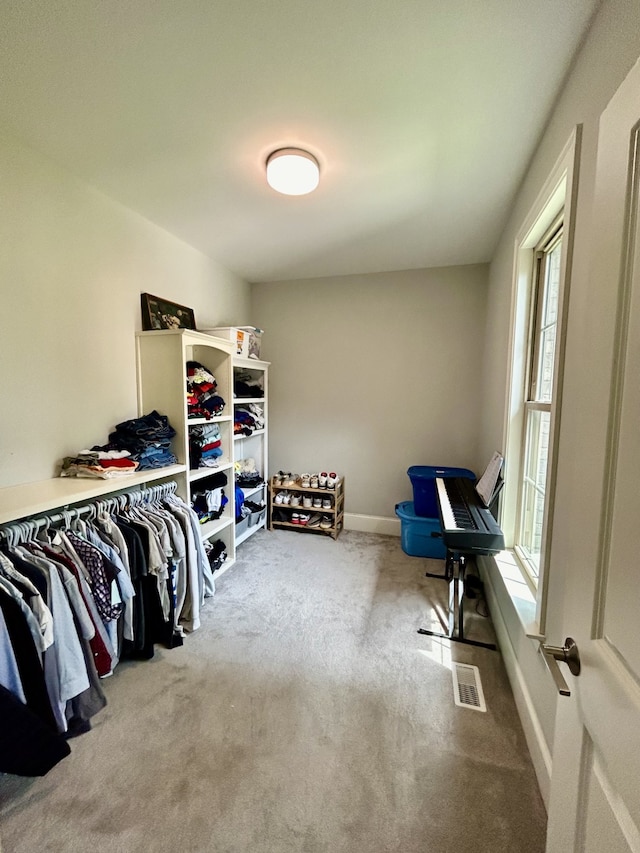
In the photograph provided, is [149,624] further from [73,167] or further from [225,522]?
[73,167]

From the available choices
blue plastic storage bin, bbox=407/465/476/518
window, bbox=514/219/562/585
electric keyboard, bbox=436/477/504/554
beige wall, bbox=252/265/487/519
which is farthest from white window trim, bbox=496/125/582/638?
beige wall, bbox=252/265/487/519

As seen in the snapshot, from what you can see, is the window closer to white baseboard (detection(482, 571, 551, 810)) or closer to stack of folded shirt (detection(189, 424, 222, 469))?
white baseboard (detection(482, 571, 551, 810))

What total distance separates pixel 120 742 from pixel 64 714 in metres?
0.25

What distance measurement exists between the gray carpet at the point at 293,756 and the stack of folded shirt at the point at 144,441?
3.39 feet

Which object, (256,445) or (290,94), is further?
(256,445)

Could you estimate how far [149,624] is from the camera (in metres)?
1.77

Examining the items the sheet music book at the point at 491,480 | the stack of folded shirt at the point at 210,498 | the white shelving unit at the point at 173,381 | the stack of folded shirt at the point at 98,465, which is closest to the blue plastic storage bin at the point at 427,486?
the sheet music book at the point at 491,480

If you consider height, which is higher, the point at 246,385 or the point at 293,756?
the point at 246,385

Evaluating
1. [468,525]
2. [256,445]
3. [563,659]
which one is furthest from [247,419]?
[563,659]

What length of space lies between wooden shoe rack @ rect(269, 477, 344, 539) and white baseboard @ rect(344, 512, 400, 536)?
85 millimetres

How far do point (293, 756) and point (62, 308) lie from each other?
2.31 m

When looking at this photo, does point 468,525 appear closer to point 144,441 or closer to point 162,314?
point 144,441

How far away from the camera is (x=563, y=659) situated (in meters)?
0.63

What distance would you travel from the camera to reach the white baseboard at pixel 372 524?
3.39m
